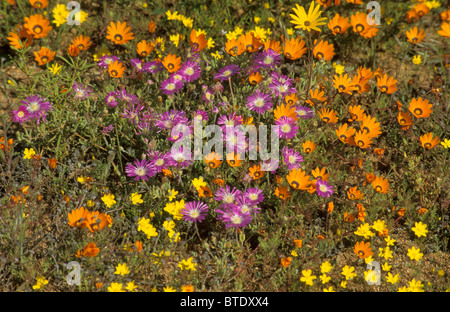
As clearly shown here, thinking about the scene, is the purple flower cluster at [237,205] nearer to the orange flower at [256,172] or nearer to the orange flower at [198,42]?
the orange flower at [256,172]

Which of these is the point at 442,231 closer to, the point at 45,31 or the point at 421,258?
the point at 421,258

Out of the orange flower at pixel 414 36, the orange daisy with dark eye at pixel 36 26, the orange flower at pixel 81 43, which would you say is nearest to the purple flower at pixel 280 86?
the orange flower at pixel 414 36

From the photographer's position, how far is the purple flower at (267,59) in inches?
140

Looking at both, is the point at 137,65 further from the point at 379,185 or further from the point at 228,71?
the point at 379,185

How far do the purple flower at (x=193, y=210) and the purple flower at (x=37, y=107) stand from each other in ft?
4.01

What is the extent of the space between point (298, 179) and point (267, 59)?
0.97 m

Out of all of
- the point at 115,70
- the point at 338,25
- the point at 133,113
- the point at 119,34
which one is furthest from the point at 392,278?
the point at 119,34

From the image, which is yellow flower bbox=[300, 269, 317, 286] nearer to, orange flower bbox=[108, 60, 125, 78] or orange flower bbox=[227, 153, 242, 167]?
orange flower bbox=[227, 153, 242, 167]

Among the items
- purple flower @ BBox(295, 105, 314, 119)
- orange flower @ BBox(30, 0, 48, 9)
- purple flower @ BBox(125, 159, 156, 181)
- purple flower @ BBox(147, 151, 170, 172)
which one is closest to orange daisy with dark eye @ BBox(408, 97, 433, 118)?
purple flower @ BBox(295, 105, 314, 119)

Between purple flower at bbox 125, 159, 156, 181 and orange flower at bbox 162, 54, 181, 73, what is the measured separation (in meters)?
0.80

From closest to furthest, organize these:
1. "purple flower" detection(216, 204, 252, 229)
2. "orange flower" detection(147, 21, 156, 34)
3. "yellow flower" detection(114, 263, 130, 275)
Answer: "yellow flower" detection(114, 263, 130, 275) → "purple flower" detection(216, 204, 252, 229) → "orange flower" detection(147, 21, 156, 34)

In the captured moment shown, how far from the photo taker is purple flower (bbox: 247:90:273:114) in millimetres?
3410

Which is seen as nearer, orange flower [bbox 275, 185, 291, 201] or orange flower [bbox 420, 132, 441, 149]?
orange flower [bbox 275, 185, 291, 201]

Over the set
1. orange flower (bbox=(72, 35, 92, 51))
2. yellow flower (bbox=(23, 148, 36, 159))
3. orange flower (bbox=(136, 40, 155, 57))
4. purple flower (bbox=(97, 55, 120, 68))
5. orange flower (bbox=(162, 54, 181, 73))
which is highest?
orange flower (bbox=(72, 35, 92, 51))
